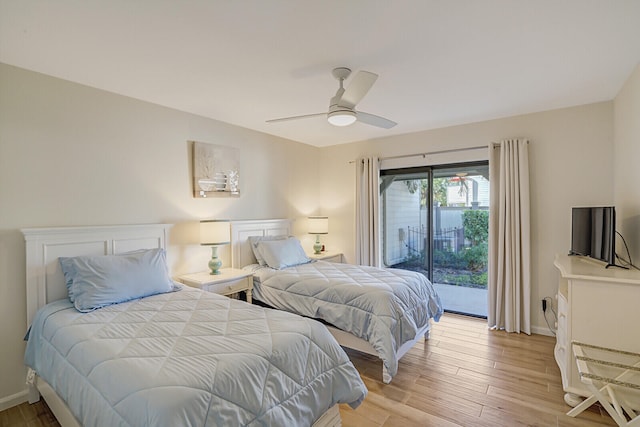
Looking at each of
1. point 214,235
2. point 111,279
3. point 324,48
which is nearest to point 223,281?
point 214,235

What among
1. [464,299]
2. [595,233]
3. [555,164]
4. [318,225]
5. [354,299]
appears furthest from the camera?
[318,225]

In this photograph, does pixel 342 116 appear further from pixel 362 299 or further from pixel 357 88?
pixel 362 299

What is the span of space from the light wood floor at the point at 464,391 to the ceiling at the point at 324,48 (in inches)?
97.3

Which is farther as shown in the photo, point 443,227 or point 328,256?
point 328,256

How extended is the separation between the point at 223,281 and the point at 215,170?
1303 mm

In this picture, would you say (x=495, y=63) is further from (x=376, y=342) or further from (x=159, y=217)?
(x=159, y=217)

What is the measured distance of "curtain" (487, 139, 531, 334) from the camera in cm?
355

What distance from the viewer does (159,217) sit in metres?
3.23

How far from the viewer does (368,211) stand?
4.71 metres

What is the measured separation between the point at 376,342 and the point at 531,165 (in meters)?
2.68

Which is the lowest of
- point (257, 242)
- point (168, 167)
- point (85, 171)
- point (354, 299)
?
point (354, 299)

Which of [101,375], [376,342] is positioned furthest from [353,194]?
[101,375]

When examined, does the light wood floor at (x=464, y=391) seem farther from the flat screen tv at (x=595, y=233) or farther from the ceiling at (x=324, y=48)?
the ceiling at (x=324, y=48)

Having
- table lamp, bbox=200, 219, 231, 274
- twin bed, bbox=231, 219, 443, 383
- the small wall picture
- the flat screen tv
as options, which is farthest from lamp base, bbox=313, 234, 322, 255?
the flat screen tv
